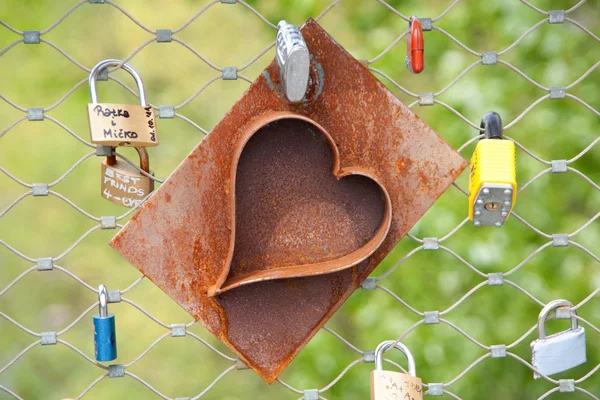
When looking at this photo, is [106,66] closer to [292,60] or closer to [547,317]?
[292,60]

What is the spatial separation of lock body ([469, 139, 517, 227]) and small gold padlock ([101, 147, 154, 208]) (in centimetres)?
37

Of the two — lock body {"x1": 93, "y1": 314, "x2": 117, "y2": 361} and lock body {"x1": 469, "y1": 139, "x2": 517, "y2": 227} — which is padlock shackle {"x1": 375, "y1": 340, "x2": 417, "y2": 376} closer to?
lock body {"x1": 469, "y1": 139, "x2": 517, "y2": 227}

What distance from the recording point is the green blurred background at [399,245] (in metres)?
1.69

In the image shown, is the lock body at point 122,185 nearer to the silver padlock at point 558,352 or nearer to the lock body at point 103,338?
the lock body at point 103,338

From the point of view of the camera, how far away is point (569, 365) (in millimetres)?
933

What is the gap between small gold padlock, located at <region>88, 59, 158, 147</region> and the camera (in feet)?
2.72

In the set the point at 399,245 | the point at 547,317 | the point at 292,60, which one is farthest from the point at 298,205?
the point at 399,245

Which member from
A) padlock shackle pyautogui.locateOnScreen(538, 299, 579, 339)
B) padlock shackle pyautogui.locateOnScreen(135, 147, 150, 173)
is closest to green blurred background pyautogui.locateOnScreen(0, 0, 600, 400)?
padlock shackle pyautogui.locateOnScreen(538, 299, 579, 339)

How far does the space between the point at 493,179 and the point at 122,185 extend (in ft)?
1.36

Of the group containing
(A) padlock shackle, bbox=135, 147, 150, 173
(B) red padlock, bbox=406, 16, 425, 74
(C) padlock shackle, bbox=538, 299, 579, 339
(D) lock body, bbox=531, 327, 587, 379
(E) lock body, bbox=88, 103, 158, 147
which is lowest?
(D) lock body, bbox=531, 327, 587, 379

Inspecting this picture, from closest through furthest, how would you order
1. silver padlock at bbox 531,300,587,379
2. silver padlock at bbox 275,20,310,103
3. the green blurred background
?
1. silver padlock at bbox 275,20,310,103
2. silver padlock at bbox 531,300,587,379
3. the green blurred background

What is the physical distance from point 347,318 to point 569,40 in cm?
97

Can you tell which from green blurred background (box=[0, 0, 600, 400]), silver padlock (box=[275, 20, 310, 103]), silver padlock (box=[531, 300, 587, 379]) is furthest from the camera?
green blurred background (box=[0, 0, 600, 400])

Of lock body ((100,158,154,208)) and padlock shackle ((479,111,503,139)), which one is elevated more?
padlock shackle ((479,111,503,139))
